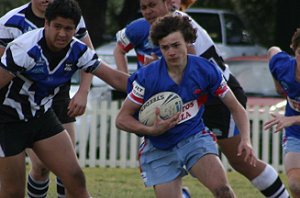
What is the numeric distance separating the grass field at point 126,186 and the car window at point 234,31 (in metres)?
6.69

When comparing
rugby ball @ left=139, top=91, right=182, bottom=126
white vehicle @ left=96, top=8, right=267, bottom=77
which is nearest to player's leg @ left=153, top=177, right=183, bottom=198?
rugby ball @ left=139, top=91, right=182, bottom=126

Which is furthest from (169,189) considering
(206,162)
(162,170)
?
(206,162)

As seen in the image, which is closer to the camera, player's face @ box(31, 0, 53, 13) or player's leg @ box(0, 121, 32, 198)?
player's leg @ box(0, 121, 32, 198)

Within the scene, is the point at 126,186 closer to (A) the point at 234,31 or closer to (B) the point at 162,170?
(B) the point at 162,170

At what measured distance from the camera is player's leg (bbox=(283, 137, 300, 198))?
26.9ft

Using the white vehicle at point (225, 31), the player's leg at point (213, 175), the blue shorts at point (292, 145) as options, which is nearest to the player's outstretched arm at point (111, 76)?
the player's leg at point (213, 175)

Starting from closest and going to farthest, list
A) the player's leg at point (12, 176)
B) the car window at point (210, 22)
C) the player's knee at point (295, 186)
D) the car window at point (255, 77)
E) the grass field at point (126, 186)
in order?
the player's leg at point (12, 176), the player's knee at point (295, 186), the grass field at point (126, 186), the car window at point (255, 77), the car window at point (210, 22)

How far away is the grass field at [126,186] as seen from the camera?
36.1 feet

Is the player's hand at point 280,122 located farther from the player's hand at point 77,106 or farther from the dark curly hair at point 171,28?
the player's hand at point 77,106

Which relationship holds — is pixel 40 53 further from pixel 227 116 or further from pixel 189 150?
pixel 227 116

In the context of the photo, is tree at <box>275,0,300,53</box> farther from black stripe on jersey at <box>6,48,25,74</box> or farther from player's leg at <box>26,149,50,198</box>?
black stripe on jersey at <box>6,48,25,74</box>

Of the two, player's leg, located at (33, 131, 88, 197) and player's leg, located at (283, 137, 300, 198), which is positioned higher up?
player's leg, located at (33, 131, 88, 197)

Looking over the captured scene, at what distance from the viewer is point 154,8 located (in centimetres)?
841

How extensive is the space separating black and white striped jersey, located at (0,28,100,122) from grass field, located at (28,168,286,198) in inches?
112
